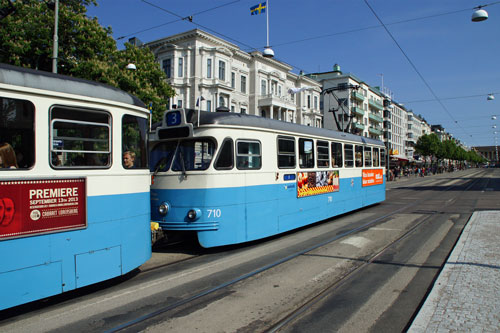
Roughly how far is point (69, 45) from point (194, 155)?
45.3ft

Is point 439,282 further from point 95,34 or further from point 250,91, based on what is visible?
point 250,91

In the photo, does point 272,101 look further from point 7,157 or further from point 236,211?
point 7,157

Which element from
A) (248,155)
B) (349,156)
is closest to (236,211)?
(248,155)

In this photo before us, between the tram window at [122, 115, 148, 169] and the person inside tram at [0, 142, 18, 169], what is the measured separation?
1507 millimetres

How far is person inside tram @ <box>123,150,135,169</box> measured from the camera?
562cm

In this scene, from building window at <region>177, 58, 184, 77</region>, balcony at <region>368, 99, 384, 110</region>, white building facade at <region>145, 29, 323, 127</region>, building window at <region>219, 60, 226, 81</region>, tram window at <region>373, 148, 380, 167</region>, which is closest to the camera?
tram window at <region>373, 148, 380, 167</region>

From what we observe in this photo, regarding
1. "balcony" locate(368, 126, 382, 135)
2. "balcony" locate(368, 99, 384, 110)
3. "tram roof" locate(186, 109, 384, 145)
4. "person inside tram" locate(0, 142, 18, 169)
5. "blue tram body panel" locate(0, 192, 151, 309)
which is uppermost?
"balcony" locate(368, 99, 384, 110)

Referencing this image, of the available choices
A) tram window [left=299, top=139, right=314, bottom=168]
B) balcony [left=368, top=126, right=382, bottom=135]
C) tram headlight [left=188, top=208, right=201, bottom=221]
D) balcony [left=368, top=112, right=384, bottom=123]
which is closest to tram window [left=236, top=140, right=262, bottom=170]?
tram headlight [left=188, top=208, right=201, bottom=221]

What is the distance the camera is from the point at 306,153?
10188mm

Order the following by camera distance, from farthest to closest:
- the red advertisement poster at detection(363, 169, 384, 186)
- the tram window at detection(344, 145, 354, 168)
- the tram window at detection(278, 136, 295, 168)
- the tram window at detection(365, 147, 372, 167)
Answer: the tram window at detection(365, 147, 372, 167), the red advertisement poster at detection(363, 169, 384, 186), the tram window at detection(344, 145, 354, 168), the tram window at detection(278, 136, 295, 168)

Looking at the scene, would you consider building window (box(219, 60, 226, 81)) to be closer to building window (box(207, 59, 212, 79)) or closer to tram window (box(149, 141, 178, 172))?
building window (box(207, 59, 212, 79))

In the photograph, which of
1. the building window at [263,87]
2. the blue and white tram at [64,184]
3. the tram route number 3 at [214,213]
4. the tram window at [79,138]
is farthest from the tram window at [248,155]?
the building window at [263,87]

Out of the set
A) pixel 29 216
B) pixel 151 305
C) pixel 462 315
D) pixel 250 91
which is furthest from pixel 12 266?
pixel 250 91

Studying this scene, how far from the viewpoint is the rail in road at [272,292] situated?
4.41m
